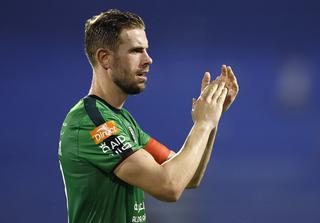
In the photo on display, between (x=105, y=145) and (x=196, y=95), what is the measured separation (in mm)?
1524

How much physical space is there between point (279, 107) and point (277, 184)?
41cm

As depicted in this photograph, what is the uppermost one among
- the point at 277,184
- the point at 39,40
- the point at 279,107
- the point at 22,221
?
the point at 39,40

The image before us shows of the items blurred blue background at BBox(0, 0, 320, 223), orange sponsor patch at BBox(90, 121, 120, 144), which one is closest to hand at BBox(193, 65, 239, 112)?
orange sponsor patch at BBox(90, 121, 120, 144)

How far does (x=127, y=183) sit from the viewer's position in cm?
118

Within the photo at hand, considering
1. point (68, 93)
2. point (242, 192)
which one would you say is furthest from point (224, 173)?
point (68, 93)

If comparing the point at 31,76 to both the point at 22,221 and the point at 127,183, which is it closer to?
the point at 22,221

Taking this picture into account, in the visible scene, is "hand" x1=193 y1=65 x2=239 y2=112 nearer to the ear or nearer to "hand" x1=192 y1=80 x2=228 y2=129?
"hand" x1=192 y1=80 x2=228 y2=129

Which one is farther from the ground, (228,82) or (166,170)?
(228,82)

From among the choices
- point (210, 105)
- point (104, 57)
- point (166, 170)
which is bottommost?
point (166, 170)

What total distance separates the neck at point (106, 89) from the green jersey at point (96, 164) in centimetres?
5

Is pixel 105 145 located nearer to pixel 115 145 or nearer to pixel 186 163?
pixel 115 145

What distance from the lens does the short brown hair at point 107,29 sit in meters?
1.25

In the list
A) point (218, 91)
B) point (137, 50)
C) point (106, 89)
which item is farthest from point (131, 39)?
point (218, 91)

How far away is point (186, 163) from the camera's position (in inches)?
42.3
